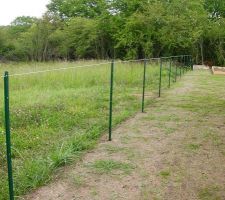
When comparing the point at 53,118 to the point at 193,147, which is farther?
the point at 53,118

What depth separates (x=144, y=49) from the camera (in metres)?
28.0

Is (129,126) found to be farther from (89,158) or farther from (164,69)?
(164,69)

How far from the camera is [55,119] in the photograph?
6.95 metres

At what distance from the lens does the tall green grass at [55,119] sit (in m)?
4.53

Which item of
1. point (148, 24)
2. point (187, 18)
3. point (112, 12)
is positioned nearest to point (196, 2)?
point (187, 18)

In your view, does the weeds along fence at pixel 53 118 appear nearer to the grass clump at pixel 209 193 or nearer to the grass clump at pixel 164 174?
the grass clump at pixel 164 174

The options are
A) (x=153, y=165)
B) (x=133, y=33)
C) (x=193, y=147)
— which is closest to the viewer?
(x=153, y=165)

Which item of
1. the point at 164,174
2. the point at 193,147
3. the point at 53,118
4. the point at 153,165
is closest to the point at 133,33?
the point at 53,118

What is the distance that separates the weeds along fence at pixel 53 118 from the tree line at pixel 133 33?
A: 46.9 feet

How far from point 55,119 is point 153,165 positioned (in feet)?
8.67

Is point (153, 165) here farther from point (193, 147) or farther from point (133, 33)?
point (133, 33)

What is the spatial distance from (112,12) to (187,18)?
9088mm

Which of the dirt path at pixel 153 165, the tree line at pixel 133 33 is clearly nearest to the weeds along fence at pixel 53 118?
the dirt path at pixel 153 165

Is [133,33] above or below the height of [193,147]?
above
